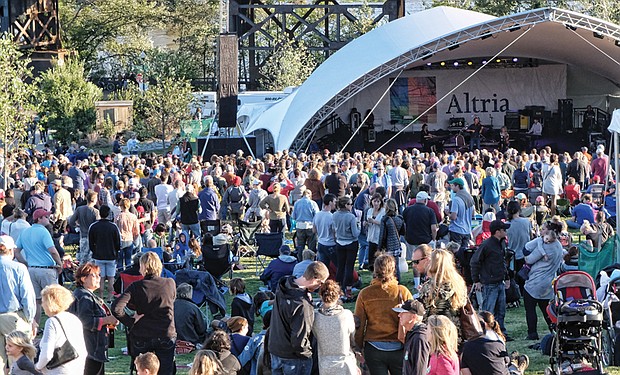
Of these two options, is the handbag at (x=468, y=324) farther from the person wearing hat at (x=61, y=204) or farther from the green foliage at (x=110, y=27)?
the green foliage at (x=110, y=27)

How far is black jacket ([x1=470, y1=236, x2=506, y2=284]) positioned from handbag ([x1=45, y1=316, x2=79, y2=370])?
4743 mm

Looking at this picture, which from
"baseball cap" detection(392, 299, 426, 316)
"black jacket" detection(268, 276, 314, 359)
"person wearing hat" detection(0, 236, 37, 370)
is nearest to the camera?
"baseball cap" detection(392, 299, 426, 316)

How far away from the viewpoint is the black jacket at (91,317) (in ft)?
30.7

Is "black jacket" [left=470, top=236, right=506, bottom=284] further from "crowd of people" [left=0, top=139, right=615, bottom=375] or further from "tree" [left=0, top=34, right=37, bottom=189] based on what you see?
"tree" [left=0, top=34, right=37, bottom=189]

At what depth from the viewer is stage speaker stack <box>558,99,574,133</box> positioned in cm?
3566

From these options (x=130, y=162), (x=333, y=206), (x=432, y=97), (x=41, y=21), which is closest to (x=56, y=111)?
(x=41, y=21)

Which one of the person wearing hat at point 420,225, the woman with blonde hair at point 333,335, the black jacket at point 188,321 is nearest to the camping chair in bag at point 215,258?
the person wearing hat at point 420,225

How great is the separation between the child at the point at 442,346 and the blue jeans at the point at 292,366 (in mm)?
1385

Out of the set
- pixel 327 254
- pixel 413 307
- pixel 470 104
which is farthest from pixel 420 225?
pixel 470 104

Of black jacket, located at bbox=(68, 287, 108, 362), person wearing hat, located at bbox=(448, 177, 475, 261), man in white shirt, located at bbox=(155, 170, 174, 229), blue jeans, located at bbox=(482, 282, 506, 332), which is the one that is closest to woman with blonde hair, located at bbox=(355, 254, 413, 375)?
black jacket, located at bbox=(68, 287, 108, 362)

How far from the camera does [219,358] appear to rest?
8.48 meters

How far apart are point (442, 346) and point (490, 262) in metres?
4.36

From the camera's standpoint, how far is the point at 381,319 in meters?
8.70

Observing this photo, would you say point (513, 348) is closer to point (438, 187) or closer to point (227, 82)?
point (438, 187)
